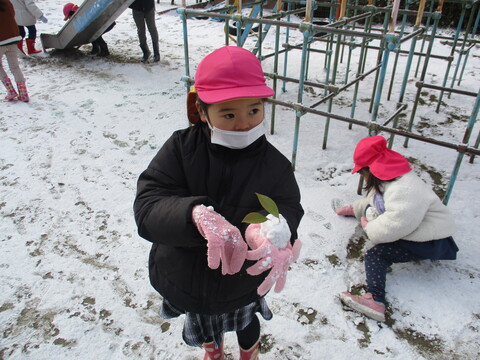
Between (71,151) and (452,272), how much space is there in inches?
124

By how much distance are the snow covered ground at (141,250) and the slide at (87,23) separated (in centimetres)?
166

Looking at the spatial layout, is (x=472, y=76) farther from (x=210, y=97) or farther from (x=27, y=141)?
(x=27, y=141)

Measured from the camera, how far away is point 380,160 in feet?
6.80

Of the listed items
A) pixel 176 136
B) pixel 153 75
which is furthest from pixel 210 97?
pixel 153 75

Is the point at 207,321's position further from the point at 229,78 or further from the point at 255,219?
the point at 229,78

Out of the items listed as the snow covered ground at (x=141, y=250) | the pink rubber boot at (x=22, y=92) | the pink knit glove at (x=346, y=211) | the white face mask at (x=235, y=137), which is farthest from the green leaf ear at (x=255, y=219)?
the pink rubber boot at (x=22, y=92)

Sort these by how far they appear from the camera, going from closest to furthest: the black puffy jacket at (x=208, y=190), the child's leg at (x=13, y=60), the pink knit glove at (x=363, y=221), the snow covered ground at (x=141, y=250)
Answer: the black puffy jacket at (x=208, y=190)
the snow covered ground at (x=141, y=250)
the pink knit glove at (x=363, y=221)
the child's leg at (x=13, y=60)

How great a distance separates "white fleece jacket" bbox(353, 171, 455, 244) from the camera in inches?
75.7

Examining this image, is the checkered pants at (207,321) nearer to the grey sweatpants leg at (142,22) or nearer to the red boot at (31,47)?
the grey sweatpants leg at (142,22)

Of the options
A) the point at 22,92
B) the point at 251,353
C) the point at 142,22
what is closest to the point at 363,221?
the point at 251,353

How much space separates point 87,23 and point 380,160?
16.5ft

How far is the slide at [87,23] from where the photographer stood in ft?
17.5

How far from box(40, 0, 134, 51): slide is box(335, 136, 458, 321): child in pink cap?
4.67m

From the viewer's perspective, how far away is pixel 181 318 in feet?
6.05
